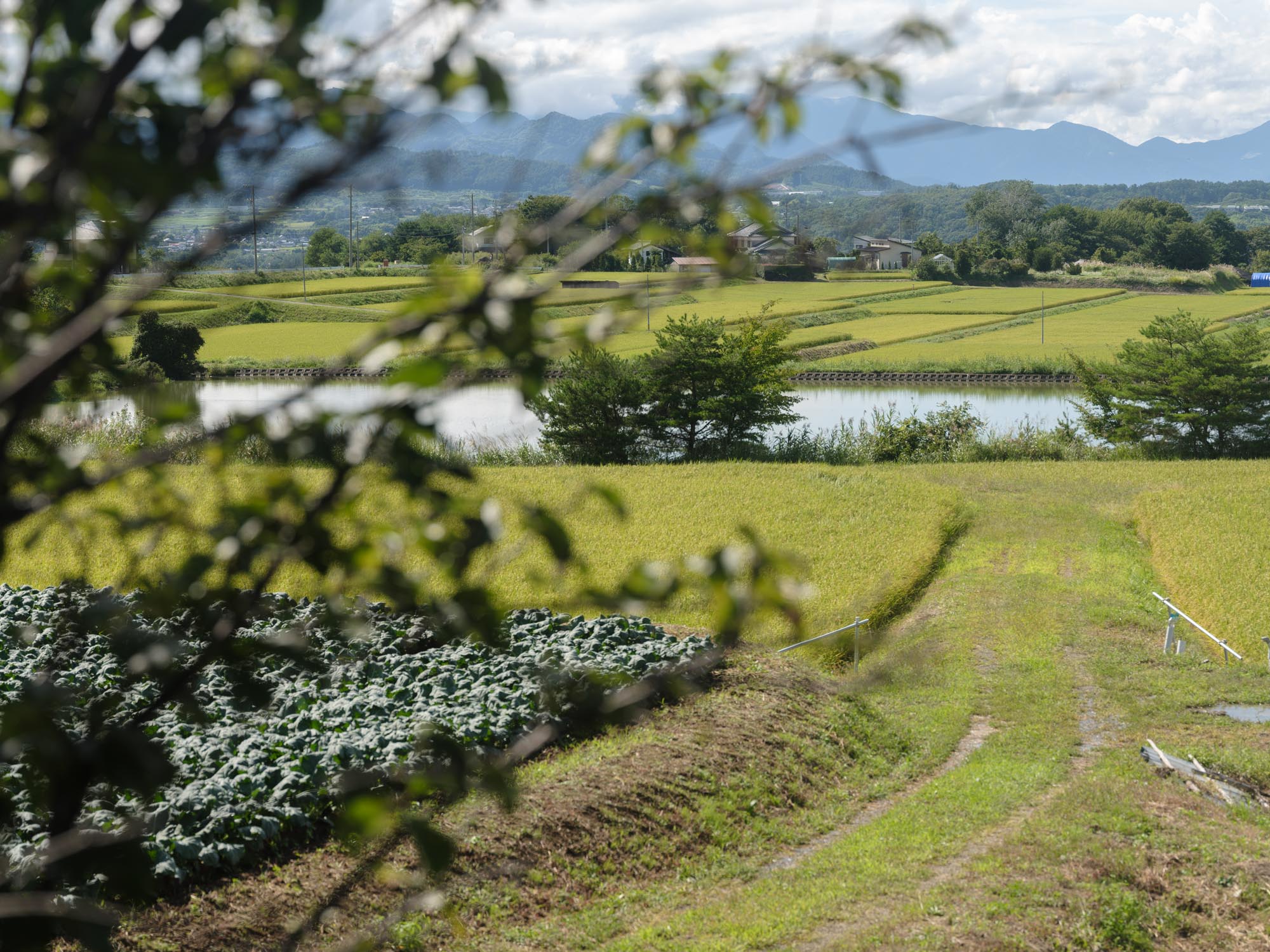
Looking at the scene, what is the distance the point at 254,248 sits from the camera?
1986 millimetres

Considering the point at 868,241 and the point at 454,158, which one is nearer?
the point at 454,158

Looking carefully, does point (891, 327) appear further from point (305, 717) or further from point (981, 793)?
point (305, 717)

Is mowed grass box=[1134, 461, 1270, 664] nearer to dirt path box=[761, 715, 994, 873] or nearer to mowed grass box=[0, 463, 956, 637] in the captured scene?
mowed grass box=[0, 463, 956, 637]

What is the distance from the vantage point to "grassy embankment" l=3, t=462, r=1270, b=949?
6.02m

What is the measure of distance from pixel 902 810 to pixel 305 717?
4.38 metres

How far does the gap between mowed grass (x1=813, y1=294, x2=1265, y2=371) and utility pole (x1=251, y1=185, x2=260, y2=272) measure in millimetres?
43183

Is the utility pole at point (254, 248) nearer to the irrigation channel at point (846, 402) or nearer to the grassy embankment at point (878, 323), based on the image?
the irrigation channel at point (846, 402)

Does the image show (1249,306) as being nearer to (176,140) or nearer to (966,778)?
(966,778)

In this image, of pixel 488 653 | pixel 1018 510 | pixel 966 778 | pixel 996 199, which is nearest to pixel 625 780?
pixel 488 653

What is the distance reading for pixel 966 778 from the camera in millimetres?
8734

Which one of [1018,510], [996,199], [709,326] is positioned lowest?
[1018,510]

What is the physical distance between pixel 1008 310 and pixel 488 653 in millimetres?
63211

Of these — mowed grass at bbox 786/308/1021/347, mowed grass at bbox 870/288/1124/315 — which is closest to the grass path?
mowed grass at bbox 786/308/1021/347

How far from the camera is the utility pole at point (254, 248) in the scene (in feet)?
A: 4.65
